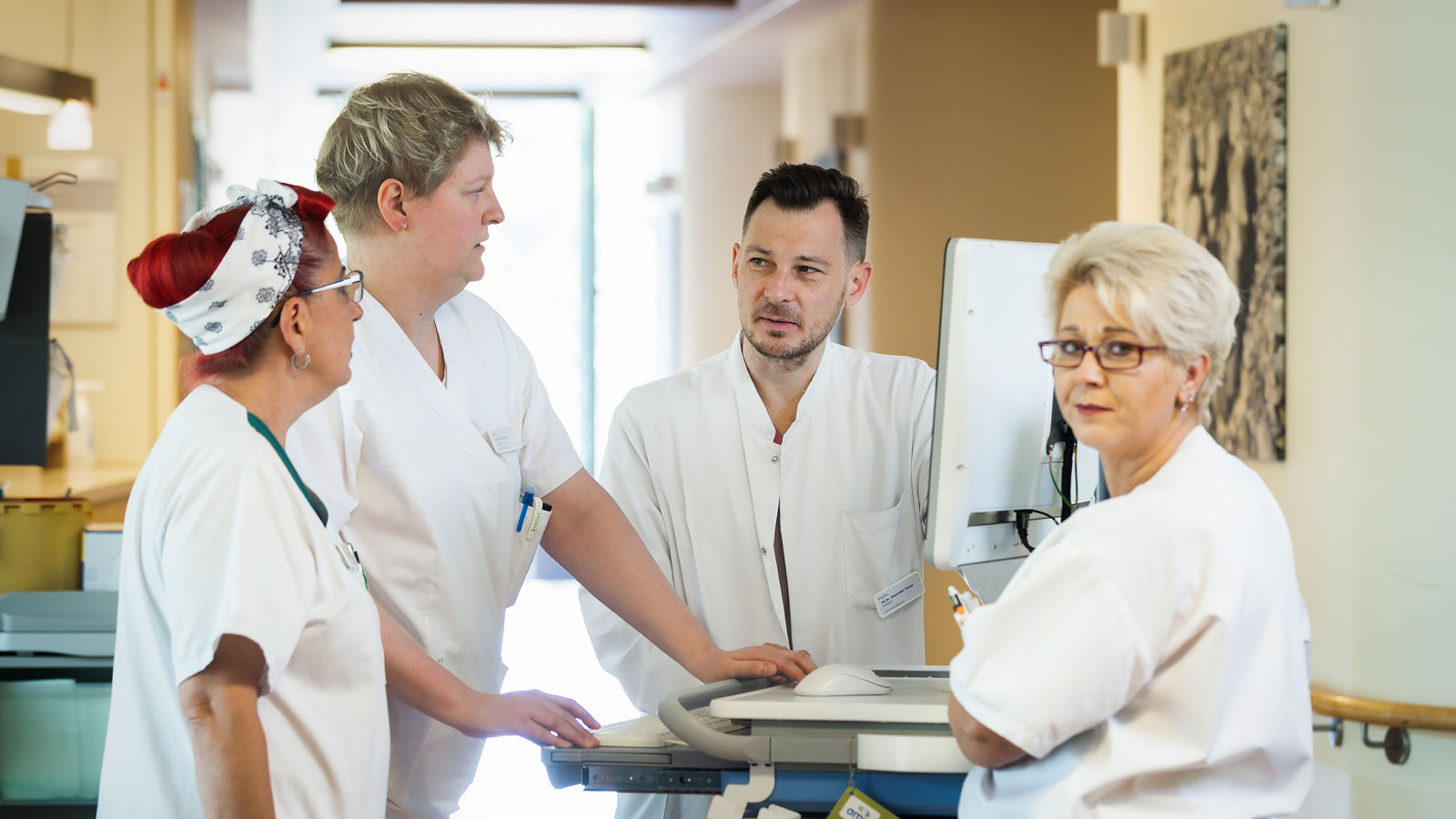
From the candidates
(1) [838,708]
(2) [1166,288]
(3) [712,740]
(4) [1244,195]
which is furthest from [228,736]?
(4) [1244,195]

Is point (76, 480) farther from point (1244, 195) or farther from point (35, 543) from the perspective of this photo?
point (1244, 195)

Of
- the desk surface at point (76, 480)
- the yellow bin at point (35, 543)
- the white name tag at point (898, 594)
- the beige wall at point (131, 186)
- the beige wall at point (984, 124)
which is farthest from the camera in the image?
the beige wall at point (984, 124)

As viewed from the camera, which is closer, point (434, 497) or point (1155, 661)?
point (1155, 661)

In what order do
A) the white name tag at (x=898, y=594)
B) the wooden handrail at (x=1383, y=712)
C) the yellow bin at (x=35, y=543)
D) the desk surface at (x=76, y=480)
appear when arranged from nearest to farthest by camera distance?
the white name tag at (x=898, y=594) < the yellow bin at (x=35, y=543) < the wooden handrail at (x=1383, y=712) < the desk surface at (x=76, y=480)

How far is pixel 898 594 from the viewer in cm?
205

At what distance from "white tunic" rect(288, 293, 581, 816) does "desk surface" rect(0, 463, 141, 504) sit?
223 centimetres

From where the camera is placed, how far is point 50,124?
4355mm

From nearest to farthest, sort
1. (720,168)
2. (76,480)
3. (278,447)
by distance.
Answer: (278,447), (76,480), (720,168)

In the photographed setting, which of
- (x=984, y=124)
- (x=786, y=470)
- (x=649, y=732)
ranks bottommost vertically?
(x=649, y=732)

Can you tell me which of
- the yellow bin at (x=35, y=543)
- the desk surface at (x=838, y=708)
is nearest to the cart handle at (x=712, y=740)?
the desk surface at (x=838, y=708)

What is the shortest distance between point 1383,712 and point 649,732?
7.33 feet

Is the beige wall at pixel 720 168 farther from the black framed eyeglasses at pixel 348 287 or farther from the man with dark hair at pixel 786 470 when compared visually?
the black framed eyeglasses at pixel 348 287

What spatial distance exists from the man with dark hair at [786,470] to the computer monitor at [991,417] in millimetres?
444

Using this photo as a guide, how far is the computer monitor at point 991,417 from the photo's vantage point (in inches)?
58.2
